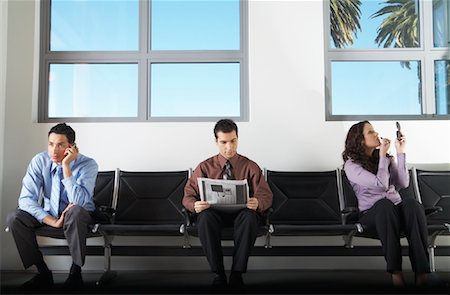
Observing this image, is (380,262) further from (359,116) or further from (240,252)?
(240,252)

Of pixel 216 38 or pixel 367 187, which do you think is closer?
pixel 367 187

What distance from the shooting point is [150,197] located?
3.79 meters

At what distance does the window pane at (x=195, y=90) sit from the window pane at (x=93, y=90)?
21cm

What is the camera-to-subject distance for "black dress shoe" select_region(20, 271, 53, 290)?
3107mm

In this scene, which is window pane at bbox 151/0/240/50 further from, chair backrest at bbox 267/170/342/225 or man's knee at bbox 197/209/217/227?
man's knee at bbox 197/209/217/227

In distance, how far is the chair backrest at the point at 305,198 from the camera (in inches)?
145

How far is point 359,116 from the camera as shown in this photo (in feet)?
13.8

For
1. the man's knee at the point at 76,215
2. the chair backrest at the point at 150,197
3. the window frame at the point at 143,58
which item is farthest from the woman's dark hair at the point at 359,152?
the man's knee at the point at 76,215

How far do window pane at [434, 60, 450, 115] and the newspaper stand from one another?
86.2 inches

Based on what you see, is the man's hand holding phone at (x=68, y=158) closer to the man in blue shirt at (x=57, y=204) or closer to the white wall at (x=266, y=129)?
the man in blue shirt at (x=57, y=204)

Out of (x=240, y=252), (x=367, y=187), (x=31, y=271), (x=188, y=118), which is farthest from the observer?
(x=188, y=118)

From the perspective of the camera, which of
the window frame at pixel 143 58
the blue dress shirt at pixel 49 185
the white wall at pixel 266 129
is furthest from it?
the window frame at pixel 143 58

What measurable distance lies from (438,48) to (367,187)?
1725 millimetres

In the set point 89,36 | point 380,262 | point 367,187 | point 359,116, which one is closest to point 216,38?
point 89,36
